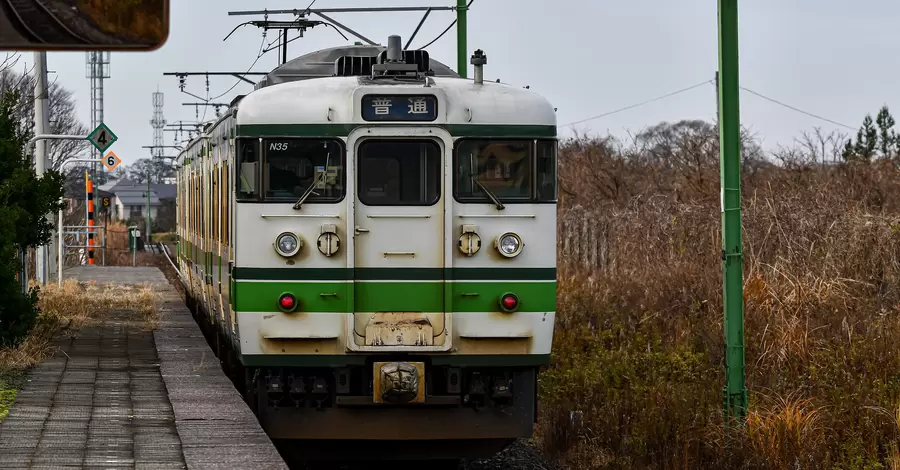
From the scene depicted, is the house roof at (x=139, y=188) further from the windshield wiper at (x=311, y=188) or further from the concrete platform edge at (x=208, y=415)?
the windshield wiper at (x=311, y=188)

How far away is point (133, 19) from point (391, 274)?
16.2 feet

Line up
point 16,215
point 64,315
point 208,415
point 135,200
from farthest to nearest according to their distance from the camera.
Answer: point 135,200, point 64,315, point 16,215, point 208,415

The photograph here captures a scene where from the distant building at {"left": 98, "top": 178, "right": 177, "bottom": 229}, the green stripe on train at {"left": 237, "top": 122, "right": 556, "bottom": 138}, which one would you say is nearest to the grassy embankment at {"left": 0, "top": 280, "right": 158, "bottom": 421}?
the green stripe on train at {"left": 237, "top": 122, "right": 556, "bottom": 138}

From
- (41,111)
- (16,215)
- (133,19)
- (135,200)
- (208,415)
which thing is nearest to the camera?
(133,19)

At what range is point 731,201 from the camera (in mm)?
10562

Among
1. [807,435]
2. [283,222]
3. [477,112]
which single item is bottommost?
[807,435]

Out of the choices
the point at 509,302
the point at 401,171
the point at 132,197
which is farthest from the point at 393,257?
the point at 132,197

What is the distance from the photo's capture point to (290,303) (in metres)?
9.40

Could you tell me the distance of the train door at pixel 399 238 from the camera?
31.0 feet

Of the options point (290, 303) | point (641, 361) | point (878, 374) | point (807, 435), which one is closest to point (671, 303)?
point (641, 361)

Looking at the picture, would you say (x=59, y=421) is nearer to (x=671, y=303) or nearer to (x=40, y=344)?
(x=40, y=344)

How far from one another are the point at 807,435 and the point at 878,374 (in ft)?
7.11

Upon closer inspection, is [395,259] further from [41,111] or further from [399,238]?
[41,111]

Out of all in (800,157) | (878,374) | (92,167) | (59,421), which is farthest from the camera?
(92,167)
